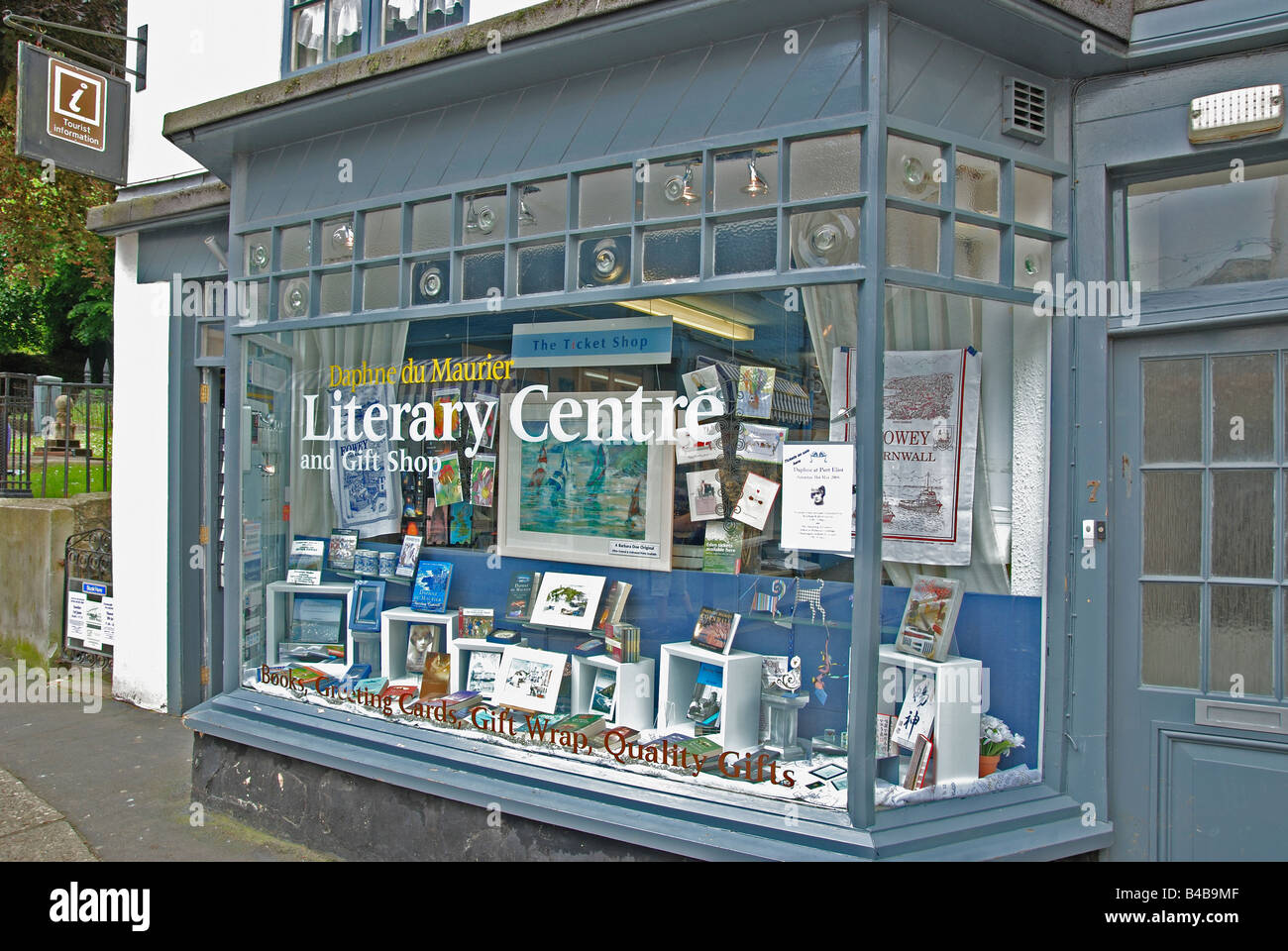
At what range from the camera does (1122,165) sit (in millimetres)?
4098

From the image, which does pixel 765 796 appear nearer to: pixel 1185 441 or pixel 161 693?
pixel 1185 441

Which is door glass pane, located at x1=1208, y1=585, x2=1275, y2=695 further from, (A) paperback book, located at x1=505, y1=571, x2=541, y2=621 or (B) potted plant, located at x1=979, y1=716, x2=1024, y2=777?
(A) paperback book, located at x1=505, y1=571, x2=541, y2=621

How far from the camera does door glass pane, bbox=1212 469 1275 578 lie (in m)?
3.85

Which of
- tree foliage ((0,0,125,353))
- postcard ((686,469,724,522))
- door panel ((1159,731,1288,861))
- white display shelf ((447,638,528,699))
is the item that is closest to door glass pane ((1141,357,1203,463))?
door panel ((1159,731,1288,861))

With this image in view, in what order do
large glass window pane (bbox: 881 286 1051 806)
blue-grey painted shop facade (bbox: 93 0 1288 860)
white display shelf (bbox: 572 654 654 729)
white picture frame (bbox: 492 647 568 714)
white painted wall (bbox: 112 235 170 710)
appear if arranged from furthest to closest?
white painted wall (bbox: 112 235 170 710), white picture frame (bbox: 492 647 568 714), white display shelf (bbox: 572 654 654 729), large glass window pane (bbox: 881 286 1051 806), blue-grey painted shop facade (bbox: 93 0 1288 860)

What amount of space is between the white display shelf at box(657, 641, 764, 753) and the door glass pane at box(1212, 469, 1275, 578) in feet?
6.95

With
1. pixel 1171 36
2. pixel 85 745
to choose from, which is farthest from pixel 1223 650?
pixel 85 745

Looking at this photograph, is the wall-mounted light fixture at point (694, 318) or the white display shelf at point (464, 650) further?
the white display shelf at point (464, 650)

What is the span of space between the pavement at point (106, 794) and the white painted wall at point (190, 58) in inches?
168

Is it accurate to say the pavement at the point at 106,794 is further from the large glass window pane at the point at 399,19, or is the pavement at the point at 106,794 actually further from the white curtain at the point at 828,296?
the large glass window pane at the point at 399,19

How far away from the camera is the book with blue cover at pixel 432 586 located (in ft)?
18.5

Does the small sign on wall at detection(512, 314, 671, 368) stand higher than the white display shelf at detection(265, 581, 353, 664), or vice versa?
the small sign on wall at detection(512, 314, 671, 368)

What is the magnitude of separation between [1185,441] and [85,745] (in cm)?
722

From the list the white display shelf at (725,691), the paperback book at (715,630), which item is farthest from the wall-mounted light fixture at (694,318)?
the white display shelf at (725,691)
